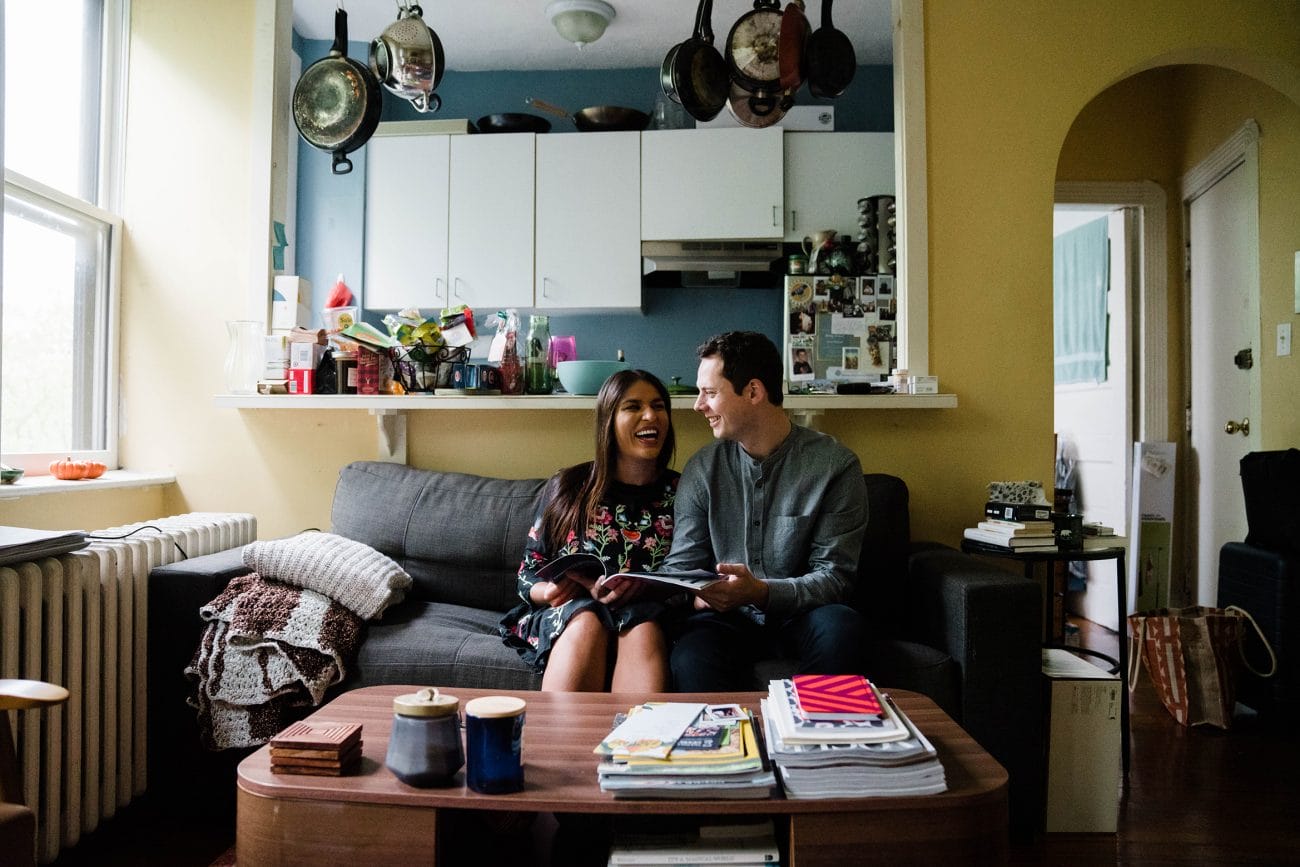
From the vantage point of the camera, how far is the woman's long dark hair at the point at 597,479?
2.15m

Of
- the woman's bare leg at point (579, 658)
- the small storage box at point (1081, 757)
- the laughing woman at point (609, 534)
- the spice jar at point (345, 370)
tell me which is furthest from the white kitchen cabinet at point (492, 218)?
the small storage box at point (1081, 757)

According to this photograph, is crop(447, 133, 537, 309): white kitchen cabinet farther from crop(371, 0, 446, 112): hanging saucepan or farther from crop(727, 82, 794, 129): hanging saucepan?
crop(727, 82, 794, 129): hanging saucepan

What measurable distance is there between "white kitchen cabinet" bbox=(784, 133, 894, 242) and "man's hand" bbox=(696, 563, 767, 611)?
2.41 m

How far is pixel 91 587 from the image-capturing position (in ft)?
6.18

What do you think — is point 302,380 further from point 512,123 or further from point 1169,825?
point 1169,825

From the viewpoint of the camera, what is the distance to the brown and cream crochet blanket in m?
1.92

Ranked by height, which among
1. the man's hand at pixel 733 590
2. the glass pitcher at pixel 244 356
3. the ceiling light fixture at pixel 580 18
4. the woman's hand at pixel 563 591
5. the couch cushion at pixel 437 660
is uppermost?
the ceiling light fixture at pixel 580 18

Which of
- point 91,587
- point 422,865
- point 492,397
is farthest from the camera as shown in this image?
point 492,397

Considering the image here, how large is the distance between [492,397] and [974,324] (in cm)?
151

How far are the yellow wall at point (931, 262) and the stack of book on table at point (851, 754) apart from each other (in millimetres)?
1649

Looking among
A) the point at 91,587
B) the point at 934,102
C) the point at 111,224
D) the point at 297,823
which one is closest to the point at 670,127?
the point at 934,102

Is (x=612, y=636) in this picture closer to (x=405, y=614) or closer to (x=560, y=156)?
(x=405, y=614)

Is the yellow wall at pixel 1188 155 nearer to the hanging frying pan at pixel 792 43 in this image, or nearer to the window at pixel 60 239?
the hanging frying pan at pixel 792 43

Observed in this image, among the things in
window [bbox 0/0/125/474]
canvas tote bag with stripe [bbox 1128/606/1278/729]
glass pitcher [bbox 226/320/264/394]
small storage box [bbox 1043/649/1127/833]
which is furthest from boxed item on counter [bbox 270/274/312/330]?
canvas tote bag with stripe [bbox 1128/606/1278/729]
